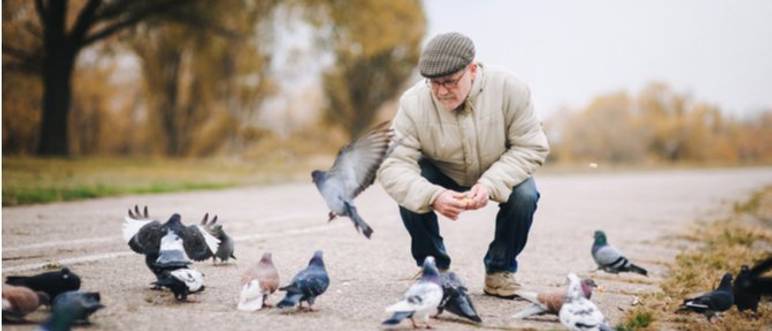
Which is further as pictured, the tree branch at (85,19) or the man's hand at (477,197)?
the tree branch at (85,19)

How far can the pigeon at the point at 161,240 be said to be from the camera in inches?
168

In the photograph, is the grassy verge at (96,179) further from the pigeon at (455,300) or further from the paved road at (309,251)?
the pigeon at (455,300)

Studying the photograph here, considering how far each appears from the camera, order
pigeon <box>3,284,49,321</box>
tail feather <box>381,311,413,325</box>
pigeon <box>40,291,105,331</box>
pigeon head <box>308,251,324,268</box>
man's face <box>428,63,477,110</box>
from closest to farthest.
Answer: pigeon <box>40,291,105,331</box>
pigeon <box>3,284,49,321</box>
tail feather <box>381,311,413,325</box>
pigeon head <box>308,251,324,268</box>
man's face <box>428,63,477,110</box>

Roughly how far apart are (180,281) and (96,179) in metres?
11.4

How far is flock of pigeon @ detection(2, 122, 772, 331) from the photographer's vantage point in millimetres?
3791

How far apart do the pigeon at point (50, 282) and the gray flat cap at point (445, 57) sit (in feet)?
6.89

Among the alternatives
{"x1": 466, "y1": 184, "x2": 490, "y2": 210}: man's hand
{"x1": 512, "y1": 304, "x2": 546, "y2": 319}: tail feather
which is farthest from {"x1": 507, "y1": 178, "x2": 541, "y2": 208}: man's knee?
{"x1": 512, "y1": 304, "x2": 546, "y2": 319}: tail feather

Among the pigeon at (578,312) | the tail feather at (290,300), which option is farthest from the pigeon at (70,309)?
the pigeon at (578,312)

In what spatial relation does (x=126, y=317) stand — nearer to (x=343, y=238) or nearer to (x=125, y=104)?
(x=343, y=238)

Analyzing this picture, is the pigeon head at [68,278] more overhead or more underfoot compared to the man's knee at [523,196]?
more underfoot

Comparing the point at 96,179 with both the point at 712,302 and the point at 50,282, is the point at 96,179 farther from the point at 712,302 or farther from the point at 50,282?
the point at 712,302

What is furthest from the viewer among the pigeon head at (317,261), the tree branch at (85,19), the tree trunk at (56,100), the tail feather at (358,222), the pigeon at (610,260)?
the tree trunk at (56,100)

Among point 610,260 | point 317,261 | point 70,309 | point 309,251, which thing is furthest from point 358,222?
point 610,260

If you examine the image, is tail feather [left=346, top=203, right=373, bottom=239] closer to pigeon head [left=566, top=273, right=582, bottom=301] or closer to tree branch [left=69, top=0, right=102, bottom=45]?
pigeon head [left=566, top=273, right=582, bottom=301]
